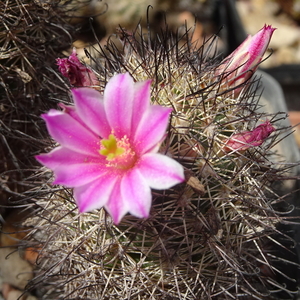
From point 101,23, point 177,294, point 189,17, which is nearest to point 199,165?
point 177,294

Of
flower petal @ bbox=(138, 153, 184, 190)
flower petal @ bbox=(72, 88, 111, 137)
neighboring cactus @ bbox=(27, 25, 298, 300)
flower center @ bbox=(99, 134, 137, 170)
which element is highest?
flower petal @ bbox=(72, 88, 111, 137)

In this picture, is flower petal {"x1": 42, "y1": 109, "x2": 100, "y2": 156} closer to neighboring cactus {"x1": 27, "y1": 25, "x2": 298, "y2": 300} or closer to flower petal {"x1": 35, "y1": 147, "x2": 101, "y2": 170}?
flower petal {"x1": 35, "y1": 147, "x2": 101, "y2": 170}

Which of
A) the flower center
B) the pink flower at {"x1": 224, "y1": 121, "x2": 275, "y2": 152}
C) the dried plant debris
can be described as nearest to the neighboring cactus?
the pink flower at {"x1": 224, "y1": 121, "x2": 275, "y2": 152}

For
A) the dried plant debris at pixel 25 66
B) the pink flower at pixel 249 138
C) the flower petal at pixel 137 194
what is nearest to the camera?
the flower petal at pixel 137 194

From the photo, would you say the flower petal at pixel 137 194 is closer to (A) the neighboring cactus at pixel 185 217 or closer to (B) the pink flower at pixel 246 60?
(A) the neighboring cactus at pixel 185 217

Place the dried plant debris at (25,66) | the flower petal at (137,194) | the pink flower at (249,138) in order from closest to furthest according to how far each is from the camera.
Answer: the flower petal at (137,194) < the pink flower at (249,138) < the dried plant debris at (25,66)

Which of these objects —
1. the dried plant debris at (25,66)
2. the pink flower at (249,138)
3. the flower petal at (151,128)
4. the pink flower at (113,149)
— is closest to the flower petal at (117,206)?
the pink flower at (113,149)

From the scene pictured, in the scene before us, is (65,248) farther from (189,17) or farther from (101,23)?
(189,17)
